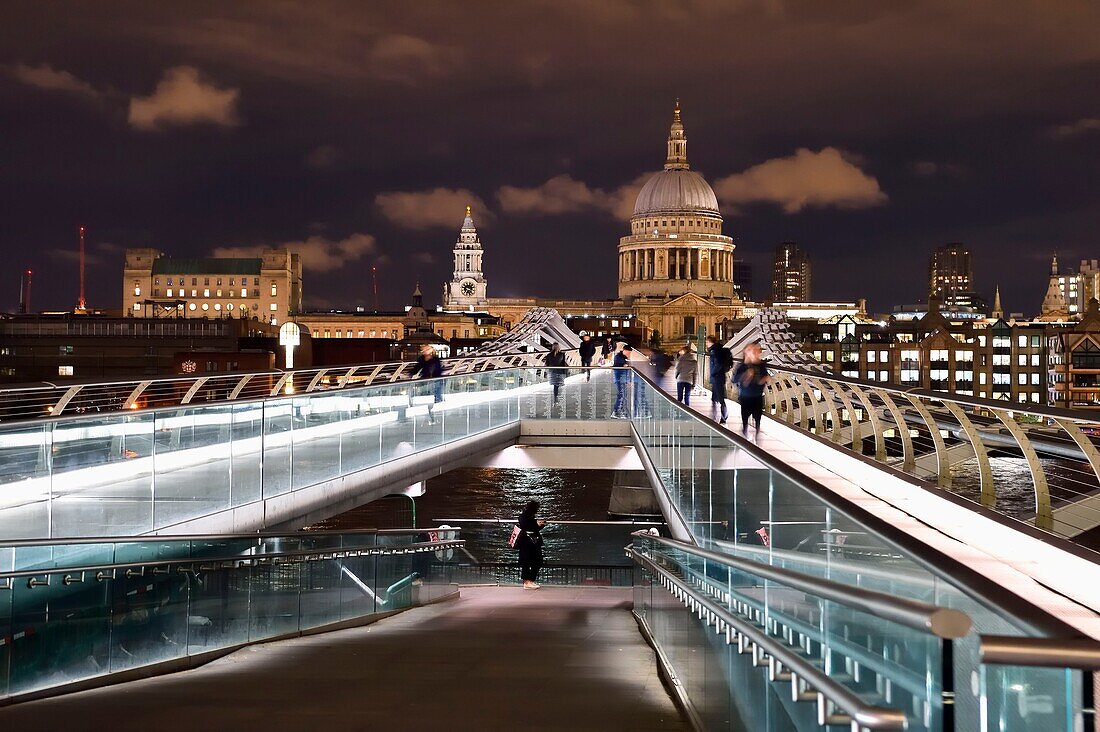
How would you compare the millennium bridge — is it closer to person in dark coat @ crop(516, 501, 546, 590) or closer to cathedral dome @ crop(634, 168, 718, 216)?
person in dark coat @ crop(516, 501, 546, 590)

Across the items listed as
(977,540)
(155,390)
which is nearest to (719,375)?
(155,390)

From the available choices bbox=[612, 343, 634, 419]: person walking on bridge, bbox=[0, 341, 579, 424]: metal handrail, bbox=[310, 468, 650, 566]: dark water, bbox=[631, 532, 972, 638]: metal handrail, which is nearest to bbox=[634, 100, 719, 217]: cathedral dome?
bbox=[310, 468, 650, 566]: dark water

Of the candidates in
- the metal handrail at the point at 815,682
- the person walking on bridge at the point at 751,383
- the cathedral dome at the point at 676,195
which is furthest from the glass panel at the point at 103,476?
the cathedral dome at the point at 676,195

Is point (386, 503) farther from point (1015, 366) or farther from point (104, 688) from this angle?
point (1015, 366)

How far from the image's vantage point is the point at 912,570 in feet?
10.1

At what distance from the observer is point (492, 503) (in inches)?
2287

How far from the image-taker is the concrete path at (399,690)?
6.56m

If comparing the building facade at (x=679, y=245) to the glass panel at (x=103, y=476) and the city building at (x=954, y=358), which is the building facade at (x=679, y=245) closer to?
A: the city building at (x=954, y=358)

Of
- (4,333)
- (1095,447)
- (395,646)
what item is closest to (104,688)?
(395,646)

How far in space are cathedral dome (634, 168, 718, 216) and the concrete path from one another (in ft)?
602

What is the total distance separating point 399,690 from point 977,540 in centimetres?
370

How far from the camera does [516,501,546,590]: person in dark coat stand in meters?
17.8

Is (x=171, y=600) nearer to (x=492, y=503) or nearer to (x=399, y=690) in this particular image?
(x=399, y=690)

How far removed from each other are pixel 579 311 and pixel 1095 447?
19328cm
